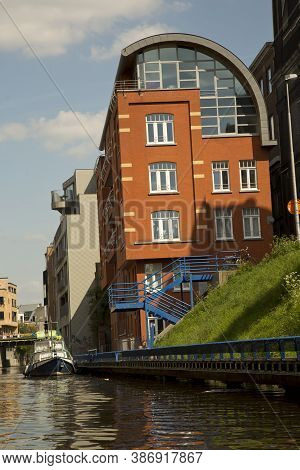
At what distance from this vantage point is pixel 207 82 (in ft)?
205

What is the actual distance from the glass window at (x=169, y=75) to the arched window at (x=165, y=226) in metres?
9.62

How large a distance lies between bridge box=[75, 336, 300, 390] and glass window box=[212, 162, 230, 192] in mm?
19070

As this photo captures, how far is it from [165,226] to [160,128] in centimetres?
735

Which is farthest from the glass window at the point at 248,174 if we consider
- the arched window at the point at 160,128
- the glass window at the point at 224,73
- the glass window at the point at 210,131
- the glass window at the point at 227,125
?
the glass window at the point at 224,73

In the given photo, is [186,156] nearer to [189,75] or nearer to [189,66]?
[189,75]

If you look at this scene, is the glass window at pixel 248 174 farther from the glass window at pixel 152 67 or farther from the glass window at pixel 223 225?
the glass window at pixel 152 67

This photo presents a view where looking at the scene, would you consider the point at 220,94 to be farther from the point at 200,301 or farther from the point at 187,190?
the point at 200,301

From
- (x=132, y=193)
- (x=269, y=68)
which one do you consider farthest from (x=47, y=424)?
(x=269, y=68)

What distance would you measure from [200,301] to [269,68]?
34612mm

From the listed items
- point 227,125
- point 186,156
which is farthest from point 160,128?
point 227,125

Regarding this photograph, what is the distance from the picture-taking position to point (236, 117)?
6253 centimetres

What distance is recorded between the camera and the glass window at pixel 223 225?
61031mm

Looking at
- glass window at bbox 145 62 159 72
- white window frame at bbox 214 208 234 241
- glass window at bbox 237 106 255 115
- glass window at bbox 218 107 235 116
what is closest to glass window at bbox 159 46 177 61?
glass window at bbox 145 62 159 72

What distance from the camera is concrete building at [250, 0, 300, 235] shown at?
2431 inches
